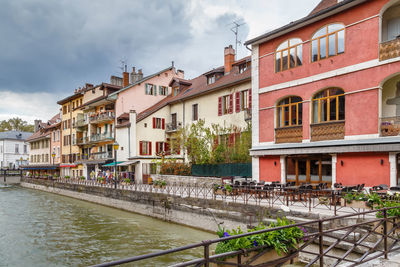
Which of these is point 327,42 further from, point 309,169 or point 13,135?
point 13,135

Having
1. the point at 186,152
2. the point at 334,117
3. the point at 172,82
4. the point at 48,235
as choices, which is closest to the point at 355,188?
the point at 334,117

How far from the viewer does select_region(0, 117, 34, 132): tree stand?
81438 millimetres

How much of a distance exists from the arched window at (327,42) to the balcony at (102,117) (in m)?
23.7

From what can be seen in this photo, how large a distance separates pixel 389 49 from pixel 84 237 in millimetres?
15752

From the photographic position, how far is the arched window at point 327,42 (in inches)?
576

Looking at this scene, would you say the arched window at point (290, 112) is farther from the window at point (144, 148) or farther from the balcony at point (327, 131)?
the window at point (144, 148)

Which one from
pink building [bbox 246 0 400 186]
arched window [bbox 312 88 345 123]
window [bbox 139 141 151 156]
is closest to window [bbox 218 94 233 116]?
pink building [bbox 246 0 400 186]

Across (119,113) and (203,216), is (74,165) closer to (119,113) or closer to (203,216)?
(119,113)

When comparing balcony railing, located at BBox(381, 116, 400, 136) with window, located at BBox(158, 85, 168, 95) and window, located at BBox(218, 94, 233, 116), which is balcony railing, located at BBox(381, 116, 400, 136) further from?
window, located at BBox(158, 85, 168, 95)

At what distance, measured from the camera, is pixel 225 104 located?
81.5ft

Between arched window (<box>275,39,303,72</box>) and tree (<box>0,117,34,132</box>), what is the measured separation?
83087 millimetres

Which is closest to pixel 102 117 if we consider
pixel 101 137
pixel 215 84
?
pixel 101 137

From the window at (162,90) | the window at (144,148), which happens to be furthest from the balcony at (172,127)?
the window at (162,90)

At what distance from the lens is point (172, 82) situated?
110 ft
